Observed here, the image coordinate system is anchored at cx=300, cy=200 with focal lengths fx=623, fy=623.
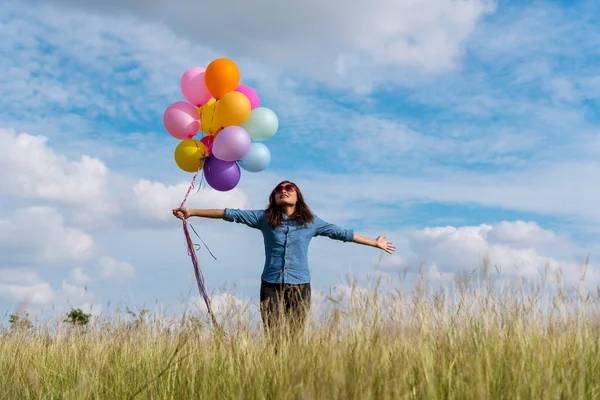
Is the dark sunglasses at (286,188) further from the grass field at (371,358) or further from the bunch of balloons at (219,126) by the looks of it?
the grass field at (371,358)

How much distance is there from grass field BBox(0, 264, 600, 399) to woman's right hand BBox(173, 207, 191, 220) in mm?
1204

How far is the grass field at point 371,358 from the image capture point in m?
3.16

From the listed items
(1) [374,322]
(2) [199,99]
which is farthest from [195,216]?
(1) [374,322]

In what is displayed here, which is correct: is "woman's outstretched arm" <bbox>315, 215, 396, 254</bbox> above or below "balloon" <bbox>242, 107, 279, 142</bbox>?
below

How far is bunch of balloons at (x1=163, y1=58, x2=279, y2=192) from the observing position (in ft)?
22.4

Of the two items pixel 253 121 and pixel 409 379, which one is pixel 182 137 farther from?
pixel 409 379

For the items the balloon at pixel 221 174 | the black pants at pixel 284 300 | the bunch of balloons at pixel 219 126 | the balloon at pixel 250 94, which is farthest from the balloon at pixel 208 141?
the black pants at pixel 284 300

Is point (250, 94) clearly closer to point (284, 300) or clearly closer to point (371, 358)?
point (284, 300)

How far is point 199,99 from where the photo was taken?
7344 mm

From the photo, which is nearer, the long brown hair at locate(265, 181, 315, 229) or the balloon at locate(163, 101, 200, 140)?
the long brown hair at locate(265, 181, 315, 229)

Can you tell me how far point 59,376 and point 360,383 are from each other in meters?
3.09

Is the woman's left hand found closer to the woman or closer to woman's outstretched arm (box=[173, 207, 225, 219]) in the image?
the woman

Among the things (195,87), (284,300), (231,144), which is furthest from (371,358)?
(195,87)

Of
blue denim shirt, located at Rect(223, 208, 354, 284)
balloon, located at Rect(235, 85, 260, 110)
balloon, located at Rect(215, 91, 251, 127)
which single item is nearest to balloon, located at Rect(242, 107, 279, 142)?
balloon, located at Rect(215, 91, 251, 127)
